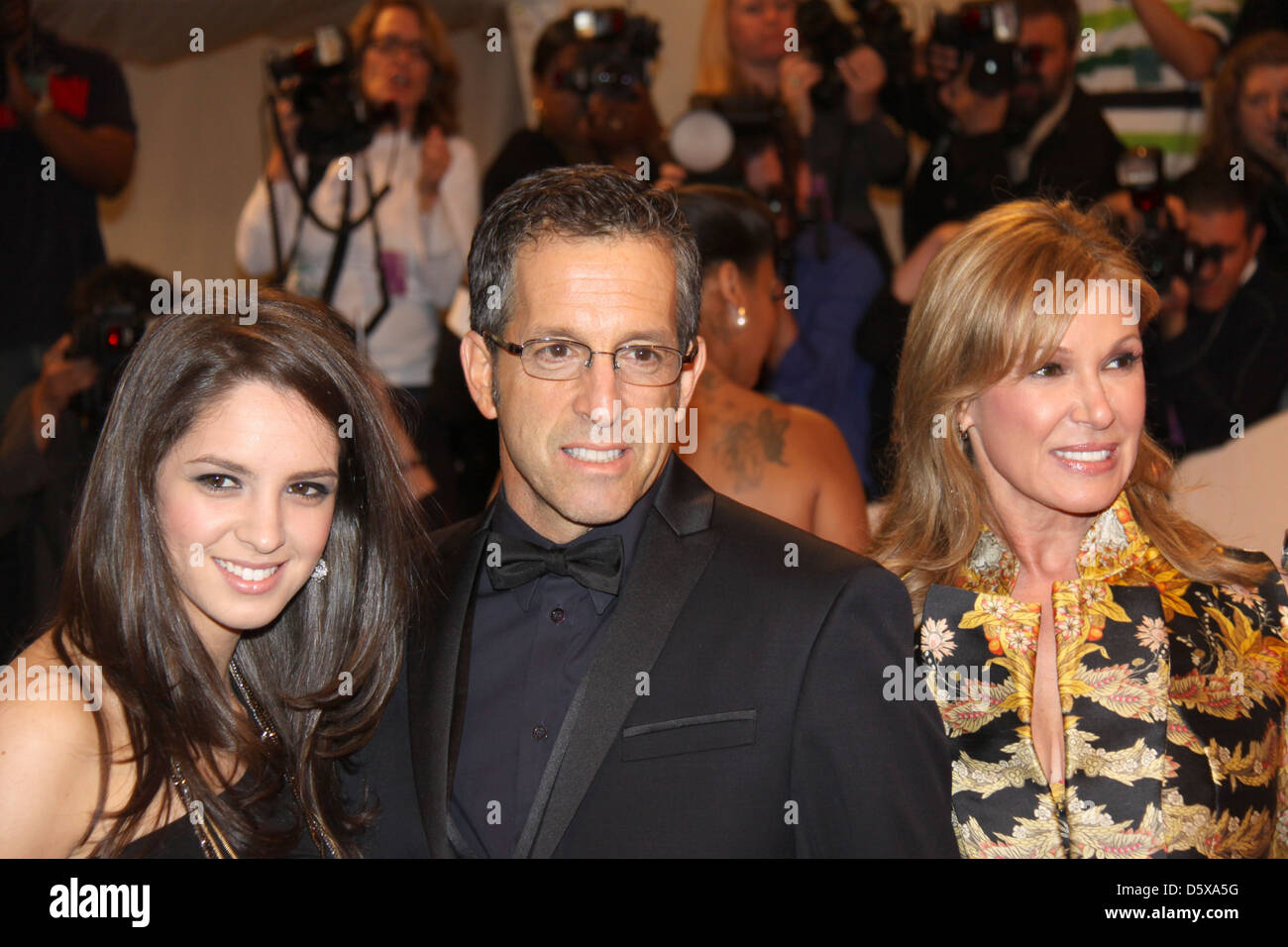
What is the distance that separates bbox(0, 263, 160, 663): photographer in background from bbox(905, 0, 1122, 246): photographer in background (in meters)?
2.45

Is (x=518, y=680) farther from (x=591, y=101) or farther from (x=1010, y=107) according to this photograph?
(x=1010, y=107)

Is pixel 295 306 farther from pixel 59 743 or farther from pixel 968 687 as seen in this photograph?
pixel 968 687

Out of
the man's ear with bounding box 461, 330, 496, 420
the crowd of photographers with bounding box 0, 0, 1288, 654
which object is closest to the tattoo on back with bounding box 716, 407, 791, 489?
the crowd of photographers with bounding box 0, 0, 1288, 654

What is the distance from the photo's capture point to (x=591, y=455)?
6.10 ft

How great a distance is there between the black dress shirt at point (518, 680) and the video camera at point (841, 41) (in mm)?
2692

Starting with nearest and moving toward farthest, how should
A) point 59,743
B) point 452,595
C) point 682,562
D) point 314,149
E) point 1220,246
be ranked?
point 59,743, point 682,562, point 452,595, point 1220,246, point 314,149

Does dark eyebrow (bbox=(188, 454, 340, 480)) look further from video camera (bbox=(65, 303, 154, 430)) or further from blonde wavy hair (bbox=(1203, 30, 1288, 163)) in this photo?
blonde wavy hair (bbox=(1203, 30, 1288, 163))

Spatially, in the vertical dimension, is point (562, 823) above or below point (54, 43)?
below

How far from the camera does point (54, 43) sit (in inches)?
173

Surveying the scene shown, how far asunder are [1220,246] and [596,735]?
2.91m

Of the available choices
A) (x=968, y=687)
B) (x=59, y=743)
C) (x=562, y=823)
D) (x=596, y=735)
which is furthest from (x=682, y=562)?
(x=59, y=743)

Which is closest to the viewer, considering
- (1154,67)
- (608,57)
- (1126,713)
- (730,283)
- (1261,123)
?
(1126,713)

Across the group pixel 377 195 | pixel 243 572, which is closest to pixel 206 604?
pixel 243 572

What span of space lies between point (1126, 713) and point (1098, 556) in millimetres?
277
